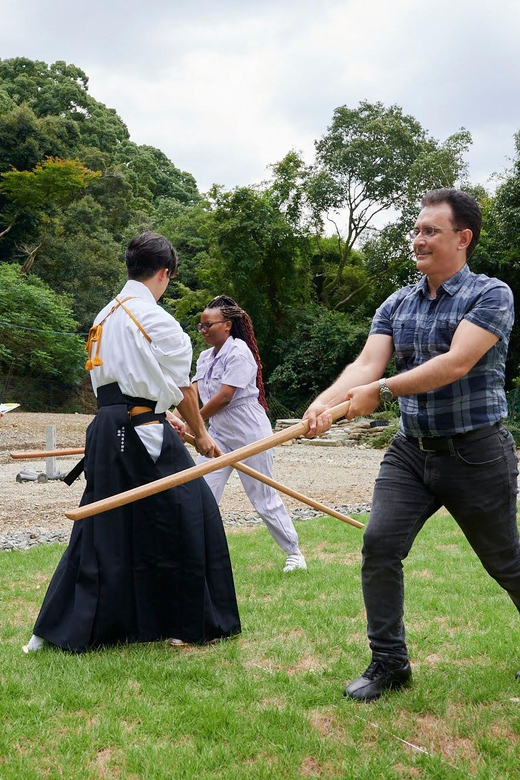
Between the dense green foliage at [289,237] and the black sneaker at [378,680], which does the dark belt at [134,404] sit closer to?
the black sneaker at [378,680]

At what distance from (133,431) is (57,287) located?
113ft

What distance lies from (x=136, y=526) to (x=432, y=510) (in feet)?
5.30

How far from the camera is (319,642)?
409cm

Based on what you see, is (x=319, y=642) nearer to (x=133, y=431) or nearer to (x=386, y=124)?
(x=133, y=431)

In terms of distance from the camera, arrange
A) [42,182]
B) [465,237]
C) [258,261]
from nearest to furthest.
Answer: [465,237] → [258,261] → [42,182]

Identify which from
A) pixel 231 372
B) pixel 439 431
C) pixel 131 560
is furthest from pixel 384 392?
pixel 231 372

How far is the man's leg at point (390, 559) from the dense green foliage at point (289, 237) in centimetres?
1918

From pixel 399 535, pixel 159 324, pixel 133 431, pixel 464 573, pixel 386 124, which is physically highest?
pixel 386 124

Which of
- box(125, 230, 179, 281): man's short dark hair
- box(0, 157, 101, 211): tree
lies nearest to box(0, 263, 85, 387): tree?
box(0, 157, 101, 211): tree

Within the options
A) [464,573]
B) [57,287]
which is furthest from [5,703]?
[57,287]

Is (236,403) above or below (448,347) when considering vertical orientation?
below

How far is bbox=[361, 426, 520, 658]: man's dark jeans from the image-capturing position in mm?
3160

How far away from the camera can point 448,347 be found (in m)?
3.19

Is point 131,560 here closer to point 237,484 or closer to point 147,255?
point 147,255
